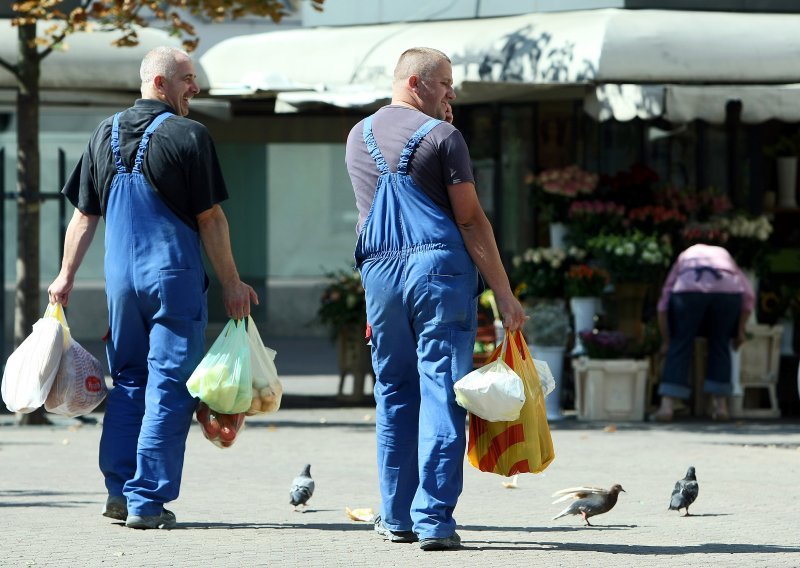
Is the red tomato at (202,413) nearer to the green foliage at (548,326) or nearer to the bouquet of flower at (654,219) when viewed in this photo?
the green foliage at (548,326)

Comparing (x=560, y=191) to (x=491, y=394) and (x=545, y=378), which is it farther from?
(x=491, y=394)

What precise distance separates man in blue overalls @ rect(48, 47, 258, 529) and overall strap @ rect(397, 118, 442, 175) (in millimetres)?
870

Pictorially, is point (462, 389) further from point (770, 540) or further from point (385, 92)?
point (385, 92)

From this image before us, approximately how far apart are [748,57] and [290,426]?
458 centimetres

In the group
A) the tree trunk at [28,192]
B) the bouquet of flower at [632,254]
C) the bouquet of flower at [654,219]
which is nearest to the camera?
the tree trunk at [28,192]

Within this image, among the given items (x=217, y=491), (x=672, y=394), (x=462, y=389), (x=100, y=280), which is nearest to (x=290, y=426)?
(x=672, y=394)

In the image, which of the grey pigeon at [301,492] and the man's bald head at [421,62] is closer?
the man's bald head at [421,62]

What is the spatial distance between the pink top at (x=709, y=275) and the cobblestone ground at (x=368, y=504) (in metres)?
1.00

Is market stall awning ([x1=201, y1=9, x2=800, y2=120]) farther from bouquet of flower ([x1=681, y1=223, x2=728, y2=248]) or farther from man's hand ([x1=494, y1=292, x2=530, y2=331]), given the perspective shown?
man's hand ([x1=494, y1=292, x2=530, y2=331])

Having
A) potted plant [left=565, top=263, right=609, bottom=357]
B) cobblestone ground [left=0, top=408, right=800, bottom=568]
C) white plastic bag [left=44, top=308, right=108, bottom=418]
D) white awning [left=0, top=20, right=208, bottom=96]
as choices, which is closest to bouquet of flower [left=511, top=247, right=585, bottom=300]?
potted plant [left=565, top=263, right=609, bottom=357]

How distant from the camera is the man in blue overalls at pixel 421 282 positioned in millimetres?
6734

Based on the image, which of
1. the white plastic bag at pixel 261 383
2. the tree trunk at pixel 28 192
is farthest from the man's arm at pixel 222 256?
the tree trunk at pixel 28 192

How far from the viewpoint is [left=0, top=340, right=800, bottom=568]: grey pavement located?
6699 millimetres

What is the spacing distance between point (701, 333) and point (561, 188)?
1549 mm
